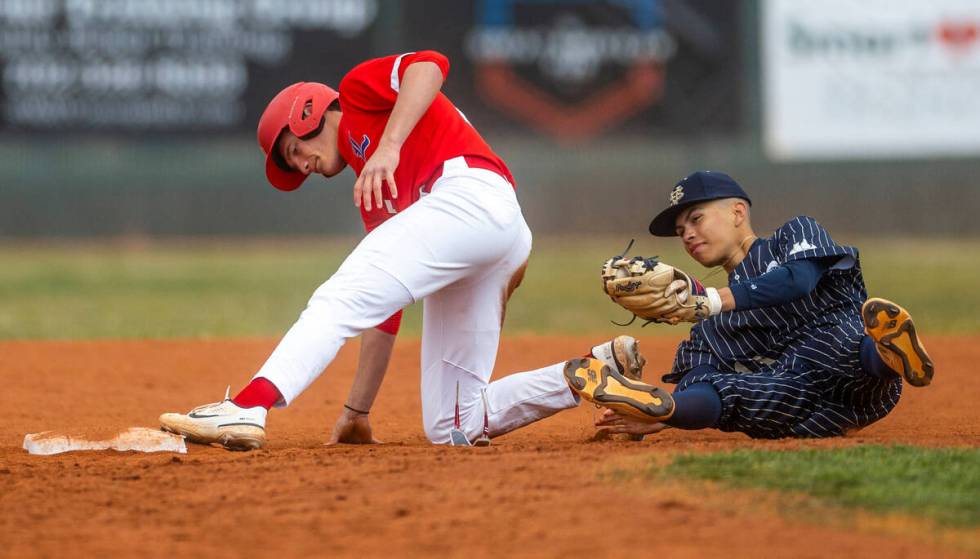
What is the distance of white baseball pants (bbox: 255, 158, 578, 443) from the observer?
316 cm

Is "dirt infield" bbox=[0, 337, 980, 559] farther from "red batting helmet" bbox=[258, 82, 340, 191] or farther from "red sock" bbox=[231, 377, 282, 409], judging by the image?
"red batting helmet" bbox=[258, 82, 340, 191]

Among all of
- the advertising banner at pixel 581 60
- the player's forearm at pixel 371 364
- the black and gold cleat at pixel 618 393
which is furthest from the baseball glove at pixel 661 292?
the advertising banner at pixel 581 60

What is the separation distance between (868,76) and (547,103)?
3897 millimetres

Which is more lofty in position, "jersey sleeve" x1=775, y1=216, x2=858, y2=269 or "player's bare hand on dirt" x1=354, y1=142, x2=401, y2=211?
"player's bare hand on dirt" x1=354, y1=142, x2=401, y2=211

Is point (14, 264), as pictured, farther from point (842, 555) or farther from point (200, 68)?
point (842, 555)

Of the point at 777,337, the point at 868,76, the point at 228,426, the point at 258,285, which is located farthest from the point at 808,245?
the point at 868,76

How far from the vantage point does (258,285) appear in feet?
36.6

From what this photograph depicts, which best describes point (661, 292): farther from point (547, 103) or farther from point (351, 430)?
point (547, 103)

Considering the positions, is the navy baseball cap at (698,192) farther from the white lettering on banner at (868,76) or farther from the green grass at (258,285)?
the white lettering on banner at (868,76)

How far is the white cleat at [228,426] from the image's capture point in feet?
10.4

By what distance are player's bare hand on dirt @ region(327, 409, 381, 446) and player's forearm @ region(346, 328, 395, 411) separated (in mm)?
37

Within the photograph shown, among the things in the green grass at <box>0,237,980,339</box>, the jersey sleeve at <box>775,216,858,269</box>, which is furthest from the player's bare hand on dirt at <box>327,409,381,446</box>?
the green grass at <box>0,237,980,339</box>

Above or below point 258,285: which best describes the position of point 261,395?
below

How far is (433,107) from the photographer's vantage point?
354 cm
